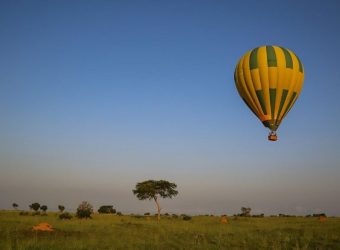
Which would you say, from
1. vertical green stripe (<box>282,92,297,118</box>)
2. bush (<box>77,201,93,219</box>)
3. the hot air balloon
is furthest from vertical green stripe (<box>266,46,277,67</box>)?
bush (<box>77,201,93,219</box>)

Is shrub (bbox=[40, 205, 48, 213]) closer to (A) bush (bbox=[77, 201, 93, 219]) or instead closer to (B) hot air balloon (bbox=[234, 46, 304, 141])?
(A) bush (bbox=[77, 201, 93, 219])

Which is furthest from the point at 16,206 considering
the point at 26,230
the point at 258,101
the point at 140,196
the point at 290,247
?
the point at 290,247

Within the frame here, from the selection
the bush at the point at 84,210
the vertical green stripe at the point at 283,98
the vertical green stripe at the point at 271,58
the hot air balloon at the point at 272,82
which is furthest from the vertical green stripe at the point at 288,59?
the bush at the point at 84,210

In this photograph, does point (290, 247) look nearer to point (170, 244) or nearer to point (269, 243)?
point (269, 243)

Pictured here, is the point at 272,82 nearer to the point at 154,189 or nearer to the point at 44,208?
the point at 154,189

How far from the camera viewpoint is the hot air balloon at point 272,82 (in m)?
27.7

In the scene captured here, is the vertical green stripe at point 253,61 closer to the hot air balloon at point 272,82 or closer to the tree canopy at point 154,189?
the hot air balloon at point 272,82

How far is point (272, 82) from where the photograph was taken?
27.9 metres

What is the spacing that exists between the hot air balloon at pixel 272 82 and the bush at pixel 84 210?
87.5 ft

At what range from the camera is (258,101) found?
92.8ft

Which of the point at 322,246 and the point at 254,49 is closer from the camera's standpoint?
the point at 322,246

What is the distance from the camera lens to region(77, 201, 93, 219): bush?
4556 cm

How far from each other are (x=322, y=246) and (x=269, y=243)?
2.77 metres

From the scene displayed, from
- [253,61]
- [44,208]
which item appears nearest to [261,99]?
[253,61]
